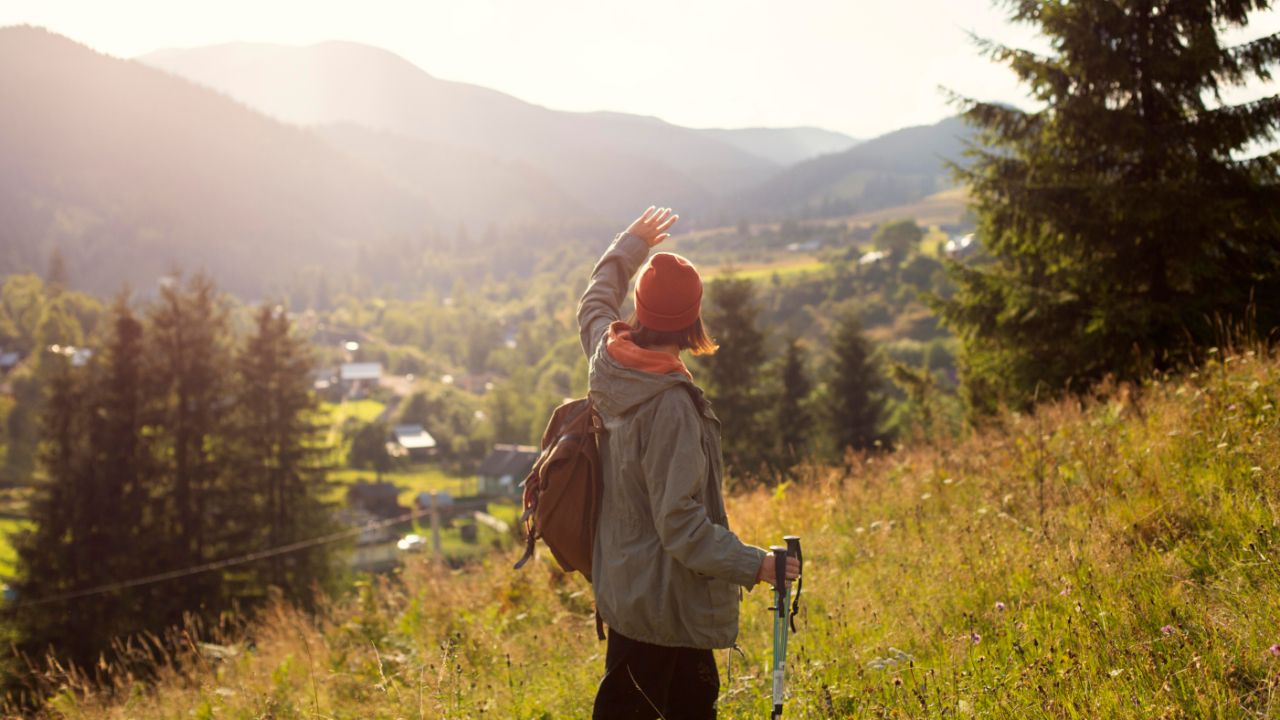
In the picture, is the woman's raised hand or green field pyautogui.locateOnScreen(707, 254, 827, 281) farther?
green field pyautogui.locateOnScreen(707, 254, 827, 281)

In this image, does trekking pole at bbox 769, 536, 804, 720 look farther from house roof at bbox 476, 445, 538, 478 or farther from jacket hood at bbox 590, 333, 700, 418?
house roof at bbox 476, 445, 538, 478

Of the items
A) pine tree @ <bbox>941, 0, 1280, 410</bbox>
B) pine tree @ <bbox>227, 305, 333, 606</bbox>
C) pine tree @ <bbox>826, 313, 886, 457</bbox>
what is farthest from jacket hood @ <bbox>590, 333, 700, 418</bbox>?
pine tree @ <bbox>826, 313, 886, 457</bbox>

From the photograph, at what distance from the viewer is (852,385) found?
30859 mm

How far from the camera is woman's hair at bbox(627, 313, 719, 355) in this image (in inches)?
101

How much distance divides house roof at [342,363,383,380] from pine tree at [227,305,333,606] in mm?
86215

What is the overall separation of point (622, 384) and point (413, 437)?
79.0 metres

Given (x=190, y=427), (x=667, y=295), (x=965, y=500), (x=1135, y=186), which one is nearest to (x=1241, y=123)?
(x=1135, y=186)

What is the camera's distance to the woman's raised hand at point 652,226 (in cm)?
341

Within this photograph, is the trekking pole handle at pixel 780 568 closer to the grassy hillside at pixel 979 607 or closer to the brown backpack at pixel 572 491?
the brown backpack at pixel 572 491

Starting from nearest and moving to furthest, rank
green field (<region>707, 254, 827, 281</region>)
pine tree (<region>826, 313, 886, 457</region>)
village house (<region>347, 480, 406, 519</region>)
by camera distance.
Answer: pine tree (<region>826, 313, 886, 457</region>) → village house (<region>347, 480, 406, 519</region>) → green field (<region>707, 254, 827, 281</region>)

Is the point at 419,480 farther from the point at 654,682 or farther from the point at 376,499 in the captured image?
the point at 654,682

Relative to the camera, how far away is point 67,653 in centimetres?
1656

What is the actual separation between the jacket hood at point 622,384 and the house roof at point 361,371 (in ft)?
357

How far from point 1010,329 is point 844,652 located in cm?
736
